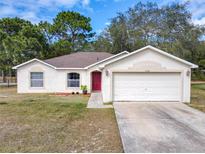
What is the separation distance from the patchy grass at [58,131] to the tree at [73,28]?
1178 inches

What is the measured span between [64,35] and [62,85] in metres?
23.1

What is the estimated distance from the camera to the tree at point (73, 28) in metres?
38.3

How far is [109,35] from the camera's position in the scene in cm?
2986

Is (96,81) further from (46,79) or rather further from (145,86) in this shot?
(145,86)

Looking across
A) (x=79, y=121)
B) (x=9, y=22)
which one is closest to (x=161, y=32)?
(x=79, y=121)

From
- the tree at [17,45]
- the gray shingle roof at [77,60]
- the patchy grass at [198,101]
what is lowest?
the patchy grass at [198,101]

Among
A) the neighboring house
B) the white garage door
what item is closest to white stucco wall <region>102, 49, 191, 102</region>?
the neighboring house

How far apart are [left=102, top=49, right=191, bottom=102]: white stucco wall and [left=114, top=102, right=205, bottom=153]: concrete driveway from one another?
330 centimetres

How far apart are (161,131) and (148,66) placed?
6741 mm

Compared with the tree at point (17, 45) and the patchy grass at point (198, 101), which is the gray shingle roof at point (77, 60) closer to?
the tree at point (17, 45)

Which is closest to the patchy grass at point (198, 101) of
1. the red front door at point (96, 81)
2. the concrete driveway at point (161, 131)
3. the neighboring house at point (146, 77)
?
the neighboring house at point (146, 77)

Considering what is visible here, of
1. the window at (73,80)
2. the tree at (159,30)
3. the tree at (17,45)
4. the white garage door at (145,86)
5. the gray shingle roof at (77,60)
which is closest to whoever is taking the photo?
the white garage door at (145,86)

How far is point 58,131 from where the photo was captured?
21.4 ft

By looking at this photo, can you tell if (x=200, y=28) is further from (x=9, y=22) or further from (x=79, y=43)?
(x=9, y=22)
